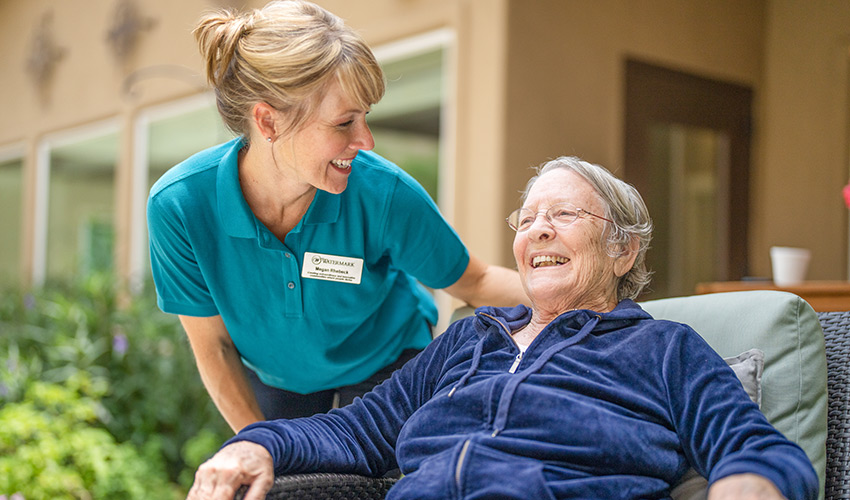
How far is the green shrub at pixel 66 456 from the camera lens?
11.1 ft

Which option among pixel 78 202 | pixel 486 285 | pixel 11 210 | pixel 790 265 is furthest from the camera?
pixel 11 210

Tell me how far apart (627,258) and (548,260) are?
0.16 metres

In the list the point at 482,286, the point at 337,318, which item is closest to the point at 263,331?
the point at 337,318

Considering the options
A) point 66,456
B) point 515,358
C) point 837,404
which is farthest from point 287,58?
point 66,456

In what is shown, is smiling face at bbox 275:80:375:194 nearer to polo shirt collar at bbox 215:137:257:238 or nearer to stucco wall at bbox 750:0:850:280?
polo shirt collar at bbox 215:137:257:238

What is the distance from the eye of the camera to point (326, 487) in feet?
4.88

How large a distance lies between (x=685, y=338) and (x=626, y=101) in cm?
281

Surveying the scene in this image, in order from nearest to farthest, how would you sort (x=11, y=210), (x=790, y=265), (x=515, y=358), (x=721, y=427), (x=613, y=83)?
(x=721, y=427) < (x=515, y=358) < (x=790, y=265) < (x=613, y=83) < (x=11, y=210)

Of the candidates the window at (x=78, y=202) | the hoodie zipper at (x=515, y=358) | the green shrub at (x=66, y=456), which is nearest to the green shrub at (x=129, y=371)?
the green shrub at (x=66, y=456)

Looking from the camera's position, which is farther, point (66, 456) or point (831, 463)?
point (66, 456)

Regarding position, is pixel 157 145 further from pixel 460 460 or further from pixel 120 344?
pixel 460 460

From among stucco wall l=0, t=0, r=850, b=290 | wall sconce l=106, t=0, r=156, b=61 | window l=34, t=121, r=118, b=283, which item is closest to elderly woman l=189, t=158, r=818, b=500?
stucco wall l=0, t=0, r=850, b=290

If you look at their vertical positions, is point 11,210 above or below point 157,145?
below

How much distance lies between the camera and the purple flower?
4.46 m
